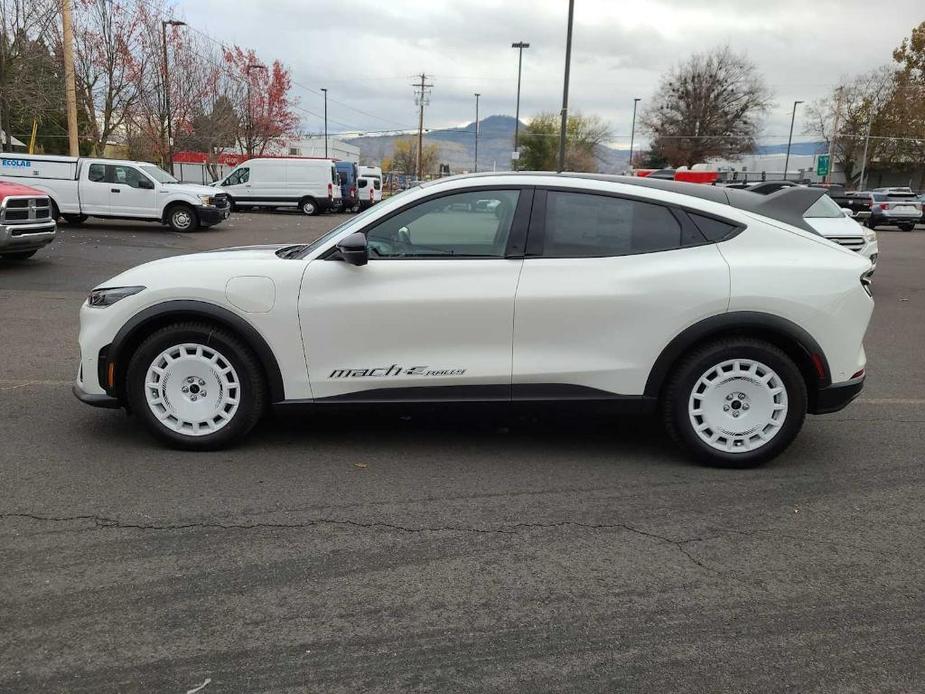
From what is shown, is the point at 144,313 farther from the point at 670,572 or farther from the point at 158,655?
the point at 670,572

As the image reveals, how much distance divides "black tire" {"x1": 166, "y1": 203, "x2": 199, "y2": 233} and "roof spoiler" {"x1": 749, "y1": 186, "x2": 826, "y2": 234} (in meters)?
18.6

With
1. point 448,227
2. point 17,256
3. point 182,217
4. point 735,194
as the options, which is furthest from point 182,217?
point 735,194

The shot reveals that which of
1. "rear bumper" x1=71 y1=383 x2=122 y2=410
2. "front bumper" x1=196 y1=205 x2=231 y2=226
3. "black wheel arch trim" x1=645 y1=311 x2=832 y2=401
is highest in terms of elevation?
"black wheel arch trim" x1=645 y1=311 x2=832 y2=401

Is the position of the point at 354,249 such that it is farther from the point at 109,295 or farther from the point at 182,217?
the point at 182,217

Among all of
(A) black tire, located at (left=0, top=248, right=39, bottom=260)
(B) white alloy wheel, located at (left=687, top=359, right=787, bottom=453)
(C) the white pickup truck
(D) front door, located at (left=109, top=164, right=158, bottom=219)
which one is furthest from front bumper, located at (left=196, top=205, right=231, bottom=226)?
(B) white alloy wheel, located at (left=687, top=359, right=787, bottom=453)

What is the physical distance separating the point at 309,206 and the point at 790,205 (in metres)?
28.9

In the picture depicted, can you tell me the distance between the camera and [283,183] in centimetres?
3158

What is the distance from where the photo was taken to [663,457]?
4.66m

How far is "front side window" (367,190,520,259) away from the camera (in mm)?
4383

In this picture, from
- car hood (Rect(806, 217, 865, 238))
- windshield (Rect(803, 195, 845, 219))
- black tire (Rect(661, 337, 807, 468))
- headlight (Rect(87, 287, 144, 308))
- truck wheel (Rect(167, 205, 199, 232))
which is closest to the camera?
black tire (Rect(661, 337, 807, 468))

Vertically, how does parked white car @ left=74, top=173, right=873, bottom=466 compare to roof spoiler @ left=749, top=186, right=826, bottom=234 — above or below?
below

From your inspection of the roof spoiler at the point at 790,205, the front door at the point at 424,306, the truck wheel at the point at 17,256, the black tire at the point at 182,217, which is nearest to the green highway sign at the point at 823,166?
the black tire at the point at 182,217

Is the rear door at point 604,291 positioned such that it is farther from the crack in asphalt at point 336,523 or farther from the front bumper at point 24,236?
the front bumper at point 24,236

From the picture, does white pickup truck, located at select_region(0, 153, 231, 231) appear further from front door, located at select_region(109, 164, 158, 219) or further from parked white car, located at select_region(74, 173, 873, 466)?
parked white car, located at select_region(74, 173, 873, 466)
